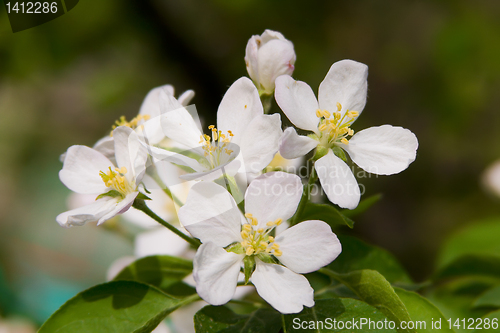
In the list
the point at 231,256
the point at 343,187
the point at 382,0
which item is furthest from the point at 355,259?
the point at 382,0

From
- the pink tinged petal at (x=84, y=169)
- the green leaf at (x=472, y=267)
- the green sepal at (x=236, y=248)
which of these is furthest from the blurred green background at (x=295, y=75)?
the green sepal at (x=236, y=248)

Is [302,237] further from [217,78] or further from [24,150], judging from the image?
[24,150]

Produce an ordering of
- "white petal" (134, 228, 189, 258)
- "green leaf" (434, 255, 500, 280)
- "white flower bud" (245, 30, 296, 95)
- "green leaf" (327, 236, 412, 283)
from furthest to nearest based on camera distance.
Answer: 1. "white petal" (134, 228, 189, 258)
2. "green leaf" (434, 255, 500, 280)
3. "green leaf" (327, 236, 412, 283)
4. "white flower bud" (245, 30, 296, 95)

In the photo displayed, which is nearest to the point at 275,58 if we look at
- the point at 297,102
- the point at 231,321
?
the point at 297,102

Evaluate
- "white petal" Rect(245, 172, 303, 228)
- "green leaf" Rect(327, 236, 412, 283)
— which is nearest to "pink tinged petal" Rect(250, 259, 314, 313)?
"white petal" Rect(245, 172, 303, 228)

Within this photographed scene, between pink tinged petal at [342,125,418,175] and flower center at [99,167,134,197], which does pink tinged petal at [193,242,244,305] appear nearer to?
flower center at [99,167,134,197]
